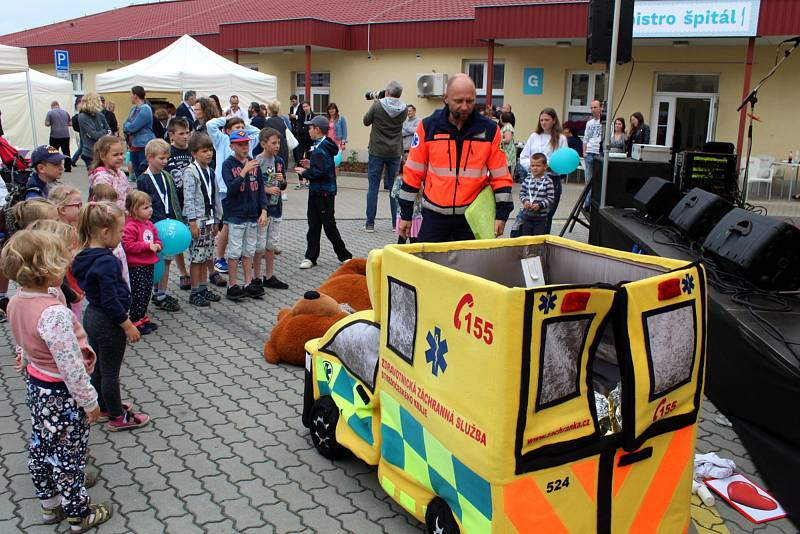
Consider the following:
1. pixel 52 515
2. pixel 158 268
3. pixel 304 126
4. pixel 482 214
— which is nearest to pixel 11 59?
pixel 158 268

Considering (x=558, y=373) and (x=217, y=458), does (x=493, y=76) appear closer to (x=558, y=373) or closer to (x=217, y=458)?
(x=217, y=458)

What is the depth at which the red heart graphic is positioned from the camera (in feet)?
11.6

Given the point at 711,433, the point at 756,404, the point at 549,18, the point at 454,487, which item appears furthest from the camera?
the point at 549,18

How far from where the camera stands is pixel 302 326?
5281mm

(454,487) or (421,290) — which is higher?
(421,290)

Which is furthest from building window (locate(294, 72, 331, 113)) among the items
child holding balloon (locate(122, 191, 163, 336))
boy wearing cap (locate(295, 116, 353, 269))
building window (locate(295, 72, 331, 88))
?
child holding balloon (locate(122, 191, 163, 336))

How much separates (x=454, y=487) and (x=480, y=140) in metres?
3.08

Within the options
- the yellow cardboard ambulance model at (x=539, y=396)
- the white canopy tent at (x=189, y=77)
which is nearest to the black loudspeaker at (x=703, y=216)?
the yellow cardboard ambulance model at (x=539, y=396)

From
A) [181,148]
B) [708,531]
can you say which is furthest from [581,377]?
[181,148]

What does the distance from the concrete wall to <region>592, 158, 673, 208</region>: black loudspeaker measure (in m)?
11.0

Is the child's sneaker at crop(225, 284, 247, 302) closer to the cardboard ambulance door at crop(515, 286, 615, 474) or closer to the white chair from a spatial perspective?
the cardboard ambulance door at crop(515, 286, 615, 474)

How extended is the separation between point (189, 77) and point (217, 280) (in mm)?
8998

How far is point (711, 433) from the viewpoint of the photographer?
173 inches

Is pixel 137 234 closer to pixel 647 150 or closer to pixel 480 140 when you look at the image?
pixel 480 140
